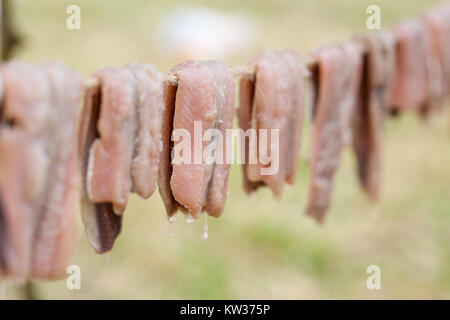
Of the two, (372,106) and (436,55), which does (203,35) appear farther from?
(372,106)

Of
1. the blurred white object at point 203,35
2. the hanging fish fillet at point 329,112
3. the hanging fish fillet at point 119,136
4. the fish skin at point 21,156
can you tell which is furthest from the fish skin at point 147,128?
the blurred white object at point 203,35

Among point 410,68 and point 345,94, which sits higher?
point 410,68

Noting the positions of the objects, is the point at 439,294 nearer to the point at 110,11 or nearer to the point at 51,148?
the point at 51,148

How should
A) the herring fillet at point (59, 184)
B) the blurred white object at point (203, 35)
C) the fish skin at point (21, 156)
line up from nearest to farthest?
the fish skin at point (21, 156) → the herring fillet at point (59, 184) → the blurred white object at point (203, 35)

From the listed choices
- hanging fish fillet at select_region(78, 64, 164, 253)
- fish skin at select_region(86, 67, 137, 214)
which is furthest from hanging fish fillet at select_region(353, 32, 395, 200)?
fish skin at select_region(86, 67, 137, 214)

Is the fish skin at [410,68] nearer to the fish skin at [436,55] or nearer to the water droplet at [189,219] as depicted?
the fish skin at [436,55]

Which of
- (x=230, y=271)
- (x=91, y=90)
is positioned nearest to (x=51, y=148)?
(x=91, y=90)

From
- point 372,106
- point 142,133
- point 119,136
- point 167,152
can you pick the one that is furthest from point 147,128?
point 372,106
